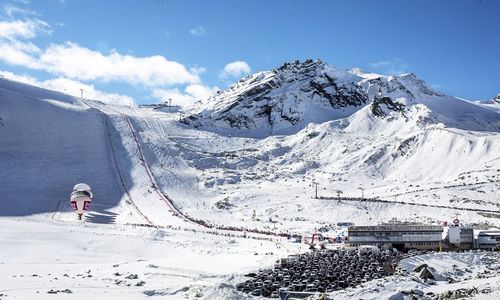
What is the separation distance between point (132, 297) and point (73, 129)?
334 feet

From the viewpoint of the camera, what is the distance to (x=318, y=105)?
184125 mm

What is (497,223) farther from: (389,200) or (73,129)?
(73,129)

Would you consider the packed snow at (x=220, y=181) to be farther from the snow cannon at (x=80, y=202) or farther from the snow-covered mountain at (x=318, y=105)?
the snow cannon at (x=80, y=202)

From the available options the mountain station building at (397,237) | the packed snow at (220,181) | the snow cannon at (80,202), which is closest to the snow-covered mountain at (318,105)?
the packed snow at (220,181)

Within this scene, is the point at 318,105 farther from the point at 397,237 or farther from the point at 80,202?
the point at 397,237

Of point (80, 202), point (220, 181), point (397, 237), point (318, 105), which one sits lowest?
point (397, 237)

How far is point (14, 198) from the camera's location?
306 feet

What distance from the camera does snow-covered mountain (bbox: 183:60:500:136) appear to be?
17162cm

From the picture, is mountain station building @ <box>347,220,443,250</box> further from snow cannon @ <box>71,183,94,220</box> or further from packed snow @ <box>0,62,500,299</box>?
snow cannon @ <box>71,183,94,220</box>

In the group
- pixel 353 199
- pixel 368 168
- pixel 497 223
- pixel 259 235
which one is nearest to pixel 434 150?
pixel 368 168

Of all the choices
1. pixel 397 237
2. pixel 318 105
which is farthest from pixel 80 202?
pixel 318 105

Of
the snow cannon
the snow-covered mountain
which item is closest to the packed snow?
the snow-covered mountain

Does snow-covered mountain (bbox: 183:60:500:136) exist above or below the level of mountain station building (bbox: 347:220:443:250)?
above

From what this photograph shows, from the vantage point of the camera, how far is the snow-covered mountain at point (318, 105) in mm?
171625
